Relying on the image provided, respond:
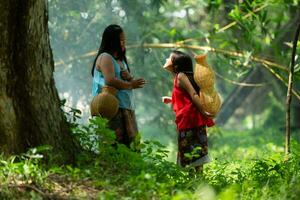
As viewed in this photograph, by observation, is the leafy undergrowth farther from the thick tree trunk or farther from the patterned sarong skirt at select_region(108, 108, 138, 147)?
the patterned sarong skirt at select_region(108, 108, 138, 147)

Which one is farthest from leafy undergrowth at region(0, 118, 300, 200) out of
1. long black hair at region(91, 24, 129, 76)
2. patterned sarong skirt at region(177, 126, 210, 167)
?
long black hair at region(91, 24, 129, 76)

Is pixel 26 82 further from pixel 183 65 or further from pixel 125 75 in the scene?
pixel 183 65

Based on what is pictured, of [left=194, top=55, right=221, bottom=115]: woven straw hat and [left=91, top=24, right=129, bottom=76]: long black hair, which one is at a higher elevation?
[left=91, top=24, right=129, bottom=76]: long black hair

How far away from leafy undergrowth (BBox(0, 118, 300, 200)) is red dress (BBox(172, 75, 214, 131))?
69cm

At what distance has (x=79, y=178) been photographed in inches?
224

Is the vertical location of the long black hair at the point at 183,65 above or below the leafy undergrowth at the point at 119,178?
above

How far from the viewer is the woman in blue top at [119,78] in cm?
708

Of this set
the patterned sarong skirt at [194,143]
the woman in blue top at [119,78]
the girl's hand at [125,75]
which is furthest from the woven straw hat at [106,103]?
the patterned sarong skirt at [194,143]

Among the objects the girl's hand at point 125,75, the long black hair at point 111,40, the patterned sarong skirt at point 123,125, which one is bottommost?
the patterned sarong skirt at point 123,125

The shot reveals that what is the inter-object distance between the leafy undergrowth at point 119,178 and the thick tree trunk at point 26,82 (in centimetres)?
15

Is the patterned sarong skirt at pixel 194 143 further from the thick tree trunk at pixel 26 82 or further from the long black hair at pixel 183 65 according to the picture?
the thick tree trunk at pixel 26 82

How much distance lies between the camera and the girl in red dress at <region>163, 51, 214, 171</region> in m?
7.44

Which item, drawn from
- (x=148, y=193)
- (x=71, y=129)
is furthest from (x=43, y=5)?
(x=148, y=193)

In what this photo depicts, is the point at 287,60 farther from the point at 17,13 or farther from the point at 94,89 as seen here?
the point at 17,13
